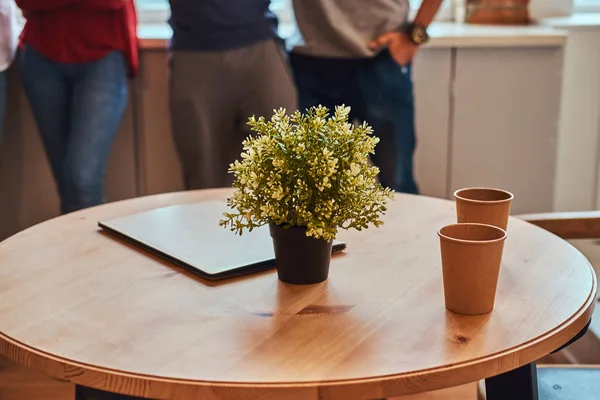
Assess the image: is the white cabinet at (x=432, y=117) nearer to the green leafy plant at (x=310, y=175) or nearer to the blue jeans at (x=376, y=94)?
the blue jeans at (x=376, y=94)

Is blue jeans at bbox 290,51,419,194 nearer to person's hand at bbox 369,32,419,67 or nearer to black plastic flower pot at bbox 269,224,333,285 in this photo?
person's hand at bbox 369,32,419,67

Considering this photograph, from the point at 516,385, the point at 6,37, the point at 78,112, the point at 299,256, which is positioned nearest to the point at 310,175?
the point at 299,256

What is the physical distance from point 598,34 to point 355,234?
1.93m

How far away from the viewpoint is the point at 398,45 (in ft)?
7.73

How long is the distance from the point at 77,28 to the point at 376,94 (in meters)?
0.88

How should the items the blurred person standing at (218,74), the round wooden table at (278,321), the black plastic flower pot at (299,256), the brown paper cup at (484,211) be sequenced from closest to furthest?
the round wooden table at (278,321)
the black plastic flower pot at (299,256)
the brown paper cup at (484,211)
the blurred person standing at (218,74)

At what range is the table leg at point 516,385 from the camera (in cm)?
122

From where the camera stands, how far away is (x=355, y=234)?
1447mm

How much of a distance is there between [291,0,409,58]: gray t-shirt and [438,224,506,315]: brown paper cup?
129 centimetres

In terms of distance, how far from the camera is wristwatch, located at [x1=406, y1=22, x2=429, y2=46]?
7.74 ft

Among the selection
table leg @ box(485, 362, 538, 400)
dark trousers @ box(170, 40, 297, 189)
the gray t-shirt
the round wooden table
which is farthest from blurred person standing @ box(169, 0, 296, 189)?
table leg @ box(485, 362, 538, 400)

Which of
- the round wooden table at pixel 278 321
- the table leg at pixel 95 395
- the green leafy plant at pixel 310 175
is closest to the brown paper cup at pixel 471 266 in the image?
the round wooden table at pixel 278 321

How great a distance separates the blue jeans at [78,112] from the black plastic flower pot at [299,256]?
1.29 meters

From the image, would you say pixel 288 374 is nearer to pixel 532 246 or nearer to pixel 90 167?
pixel 532 246
